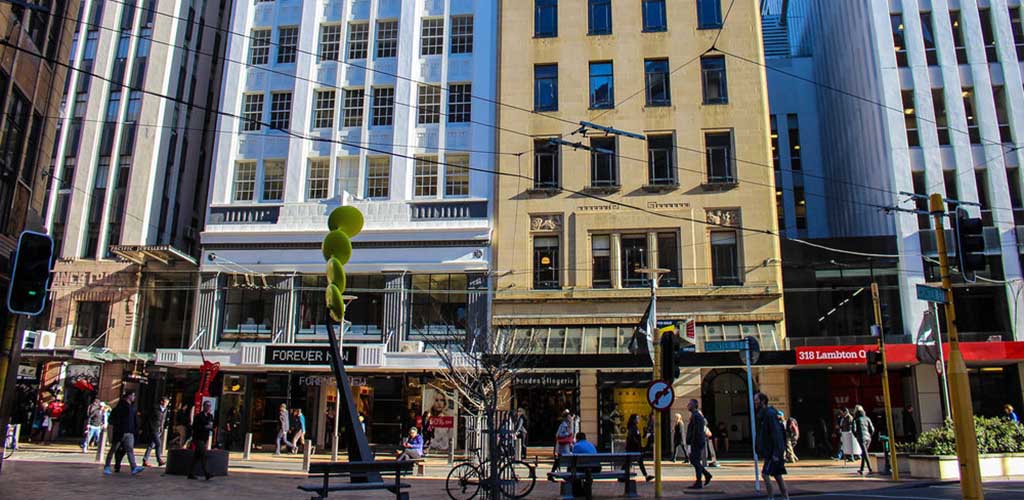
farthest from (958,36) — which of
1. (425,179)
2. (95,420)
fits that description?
(95,420)

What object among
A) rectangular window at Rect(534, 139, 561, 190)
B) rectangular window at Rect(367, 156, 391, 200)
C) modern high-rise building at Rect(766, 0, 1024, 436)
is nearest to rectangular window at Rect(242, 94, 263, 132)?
rectangular window at Rect(367, 156, 391, 200)

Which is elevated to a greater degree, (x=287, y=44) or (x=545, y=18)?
(x=545, y=18)

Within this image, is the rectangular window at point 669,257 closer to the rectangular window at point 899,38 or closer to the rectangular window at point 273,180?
the rectangular window at point 899,38

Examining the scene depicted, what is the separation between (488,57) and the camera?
3288 centimetres

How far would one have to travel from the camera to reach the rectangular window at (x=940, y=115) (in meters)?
33.0

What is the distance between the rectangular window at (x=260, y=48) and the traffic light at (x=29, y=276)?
2535 cm

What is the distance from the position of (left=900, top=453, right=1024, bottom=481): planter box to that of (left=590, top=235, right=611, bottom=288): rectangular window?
1387cm

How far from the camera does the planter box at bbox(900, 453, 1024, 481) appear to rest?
1738 cm

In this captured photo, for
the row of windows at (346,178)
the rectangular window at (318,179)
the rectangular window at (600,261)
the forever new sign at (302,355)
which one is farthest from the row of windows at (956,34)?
the forever new sign at (302,355)

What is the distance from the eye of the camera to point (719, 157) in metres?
30.9

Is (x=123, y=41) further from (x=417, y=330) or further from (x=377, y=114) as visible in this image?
(x=417, y=330)

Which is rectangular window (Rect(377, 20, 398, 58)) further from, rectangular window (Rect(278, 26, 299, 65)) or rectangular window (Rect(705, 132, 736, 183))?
rectangular window (Rect(705, 132, 736, 183))

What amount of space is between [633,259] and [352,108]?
44.7 feet

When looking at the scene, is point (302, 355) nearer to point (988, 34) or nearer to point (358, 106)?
point (358, 106)
